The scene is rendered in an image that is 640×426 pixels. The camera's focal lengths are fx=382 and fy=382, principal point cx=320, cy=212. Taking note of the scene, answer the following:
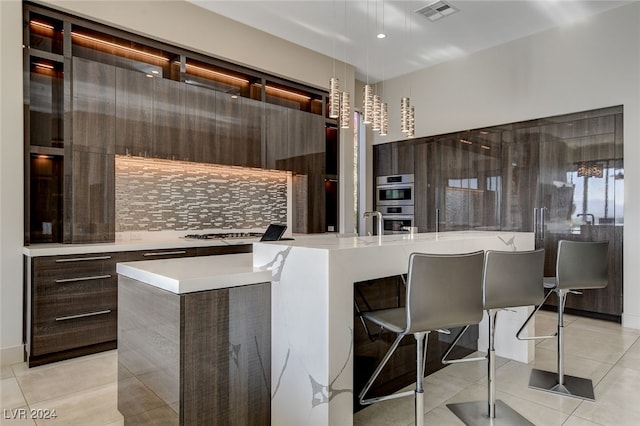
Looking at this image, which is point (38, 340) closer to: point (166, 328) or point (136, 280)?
point (136, 280)

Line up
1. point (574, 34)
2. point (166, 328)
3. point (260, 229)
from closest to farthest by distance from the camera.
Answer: point (166, 328), point (574, 34), point (260, 229)

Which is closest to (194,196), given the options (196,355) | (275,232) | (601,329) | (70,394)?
(275,232)

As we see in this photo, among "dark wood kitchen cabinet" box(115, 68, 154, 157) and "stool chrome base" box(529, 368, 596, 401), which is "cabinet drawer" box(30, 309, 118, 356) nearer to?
"dark wood kitchen cabinet" box(115, 68, 154, 157)

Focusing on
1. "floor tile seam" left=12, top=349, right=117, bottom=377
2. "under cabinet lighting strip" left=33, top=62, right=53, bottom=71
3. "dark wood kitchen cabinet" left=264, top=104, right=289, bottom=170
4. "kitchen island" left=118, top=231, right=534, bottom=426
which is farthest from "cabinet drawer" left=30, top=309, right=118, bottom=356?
"dark wood kitchen cabinet" left=264, top=104, right=289, bottom=170

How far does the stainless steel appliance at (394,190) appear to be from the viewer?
619 centimetres

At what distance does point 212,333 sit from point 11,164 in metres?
2.56

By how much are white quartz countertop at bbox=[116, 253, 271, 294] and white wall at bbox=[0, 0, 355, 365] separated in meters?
1.71

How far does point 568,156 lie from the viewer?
4.50 metres

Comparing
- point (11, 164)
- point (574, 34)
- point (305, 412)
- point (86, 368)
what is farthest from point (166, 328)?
point (574, 34)

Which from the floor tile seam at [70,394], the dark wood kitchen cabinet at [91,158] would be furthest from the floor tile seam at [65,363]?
the dark wood kitchen cabinet at [91,158]

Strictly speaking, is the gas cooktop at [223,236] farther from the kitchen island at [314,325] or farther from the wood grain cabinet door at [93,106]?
the kitchen island at [314,325]

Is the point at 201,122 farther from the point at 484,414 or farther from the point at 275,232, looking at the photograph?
the point at 484,414

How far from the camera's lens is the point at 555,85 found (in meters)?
4.64

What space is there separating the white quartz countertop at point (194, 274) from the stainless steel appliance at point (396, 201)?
14.3 feet
